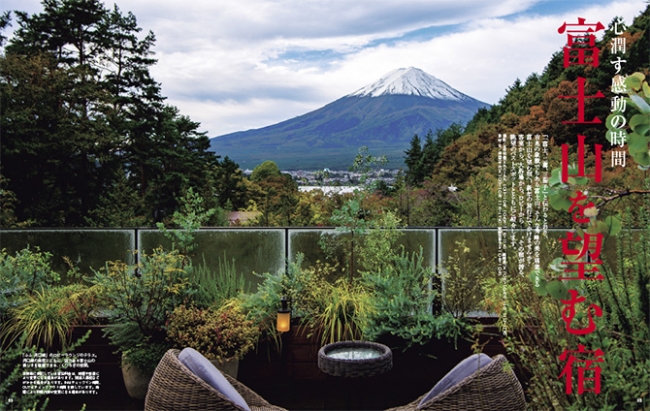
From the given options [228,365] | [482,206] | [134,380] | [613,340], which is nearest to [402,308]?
[228,365]

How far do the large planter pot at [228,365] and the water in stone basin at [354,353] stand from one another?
71cm

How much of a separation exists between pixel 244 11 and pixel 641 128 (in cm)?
477

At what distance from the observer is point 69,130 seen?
1670cm

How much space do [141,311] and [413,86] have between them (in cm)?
5257

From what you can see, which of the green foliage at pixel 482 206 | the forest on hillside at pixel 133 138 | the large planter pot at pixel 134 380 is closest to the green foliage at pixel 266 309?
the large planter pot at pixel 134 380

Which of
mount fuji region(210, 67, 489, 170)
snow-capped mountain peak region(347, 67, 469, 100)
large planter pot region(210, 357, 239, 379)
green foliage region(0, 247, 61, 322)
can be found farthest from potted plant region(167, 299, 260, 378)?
snow-capped mountain peak region(347, 67, 469, 100)

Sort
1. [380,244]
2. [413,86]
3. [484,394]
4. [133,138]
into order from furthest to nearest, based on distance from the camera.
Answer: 1. [413,86]
2. [133,138]
3. [380,244]
4. [484,394]

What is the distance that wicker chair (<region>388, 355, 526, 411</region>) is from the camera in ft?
8.58

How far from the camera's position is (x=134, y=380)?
13.0ft

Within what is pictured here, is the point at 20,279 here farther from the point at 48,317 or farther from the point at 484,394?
the point at 484,394

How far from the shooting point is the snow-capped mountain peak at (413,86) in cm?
5335

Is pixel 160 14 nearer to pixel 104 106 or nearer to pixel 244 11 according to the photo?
pixel 244 11

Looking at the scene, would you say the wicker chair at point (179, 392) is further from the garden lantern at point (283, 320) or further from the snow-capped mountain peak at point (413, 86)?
the snow-capped mountain peak at point (413, 86)

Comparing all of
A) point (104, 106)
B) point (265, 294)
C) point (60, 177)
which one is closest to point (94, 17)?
point (104, 106)
